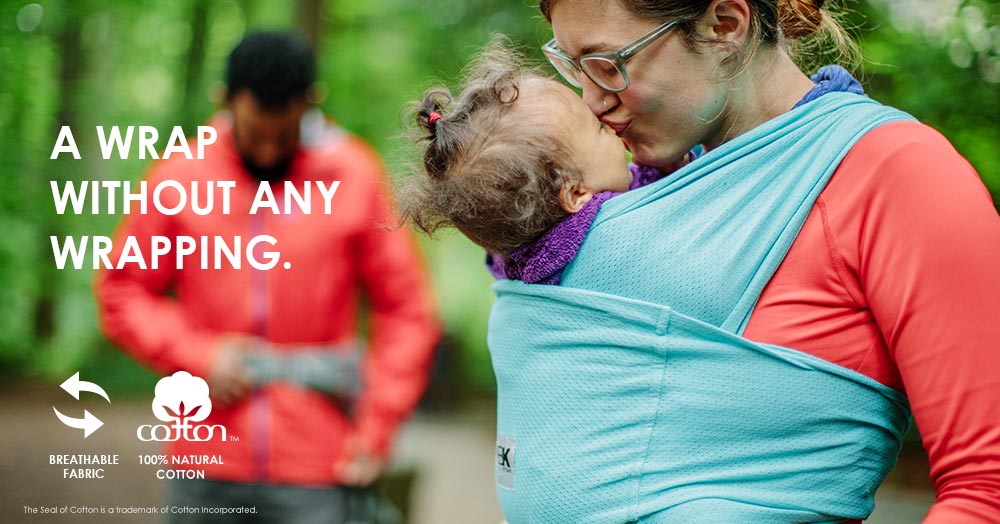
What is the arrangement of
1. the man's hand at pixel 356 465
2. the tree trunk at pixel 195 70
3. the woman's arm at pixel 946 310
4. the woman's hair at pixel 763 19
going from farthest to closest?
the tree trunk at pixel 195 70, the man's hand at pixel 356 465, the woman's hair at pixel 763 19, the woman's arm at pixel 946 310

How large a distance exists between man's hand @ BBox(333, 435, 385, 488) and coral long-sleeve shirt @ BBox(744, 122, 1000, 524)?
213 centimetres

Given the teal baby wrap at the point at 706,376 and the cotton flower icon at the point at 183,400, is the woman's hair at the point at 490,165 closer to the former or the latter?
the teal baby wrap at the point at 706,376

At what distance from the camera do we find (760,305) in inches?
Result: 56.5

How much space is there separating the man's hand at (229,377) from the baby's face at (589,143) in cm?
179

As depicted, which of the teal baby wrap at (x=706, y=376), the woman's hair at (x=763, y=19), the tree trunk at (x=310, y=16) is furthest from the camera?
the tree trunk at (x=310, y=16)

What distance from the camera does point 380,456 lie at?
3451 mm

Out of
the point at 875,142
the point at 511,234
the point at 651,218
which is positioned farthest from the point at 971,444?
the point at 511,234

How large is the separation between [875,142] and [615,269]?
394 millimetres

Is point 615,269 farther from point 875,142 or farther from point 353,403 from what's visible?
point 353,403

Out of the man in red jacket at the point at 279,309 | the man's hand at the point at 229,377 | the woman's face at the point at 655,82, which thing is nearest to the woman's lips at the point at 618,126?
the woman's face at the point at 655,82

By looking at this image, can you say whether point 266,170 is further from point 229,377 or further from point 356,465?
point 356,465

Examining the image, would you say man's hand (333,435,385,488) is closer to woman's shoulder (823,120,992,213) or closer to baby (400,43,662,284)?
baby (400,43,662,284)

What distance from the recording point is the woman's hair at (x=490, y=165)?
163cm

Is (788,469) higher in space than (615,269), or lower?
lower
